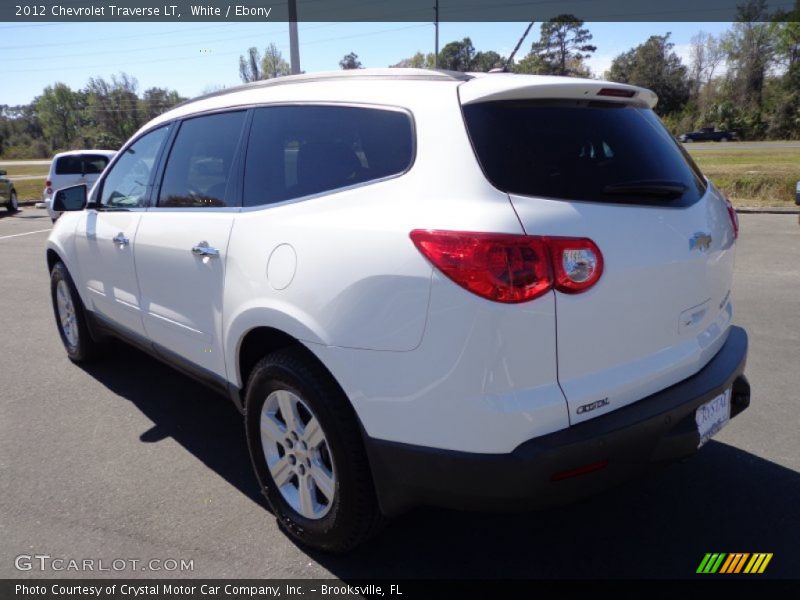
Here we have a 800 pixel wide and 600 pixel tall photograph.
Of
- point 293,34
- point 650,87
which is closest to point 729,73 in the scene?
point 650,87

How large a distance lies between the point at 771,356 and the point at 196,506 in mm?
4093

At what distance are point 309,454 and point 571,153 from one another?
1.54 metres

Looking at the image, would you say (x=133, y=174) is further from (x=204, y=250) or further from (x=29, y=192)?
(x=29, y=192)

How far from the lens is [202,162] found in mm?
3287

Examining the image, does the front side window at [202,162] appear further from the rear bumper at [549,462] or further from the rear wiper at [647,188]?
the rear wiper at [647,188]

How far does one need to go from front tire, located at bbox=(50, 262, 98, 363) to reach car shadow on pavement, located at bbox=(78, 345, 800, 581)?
7.20 ft

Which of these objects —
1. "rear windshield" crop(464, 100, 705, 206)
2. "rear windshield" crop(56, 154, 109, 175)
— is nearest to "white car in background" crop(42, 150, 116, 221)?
"rear windshield" crop(56, 154, 109, 175)

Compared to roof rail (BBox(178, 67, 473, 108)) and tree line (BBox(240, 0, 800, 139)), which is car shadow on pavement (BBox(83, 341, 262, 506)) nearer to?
roof rail (BBox(178, 67, 473, 108))

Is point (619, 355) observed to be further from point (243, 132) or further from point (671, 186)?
point (243, 132)

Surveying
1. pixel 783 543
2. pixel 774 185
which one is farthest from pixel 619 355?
pixel 774 185

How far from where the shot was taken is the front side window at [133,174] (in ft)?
12.3

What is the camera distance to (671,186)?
238 centimetres

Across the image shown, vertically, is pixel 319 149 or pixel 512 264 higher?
pixel 319 149

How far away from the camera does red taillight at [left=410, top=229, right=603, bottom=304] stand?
1.91m
